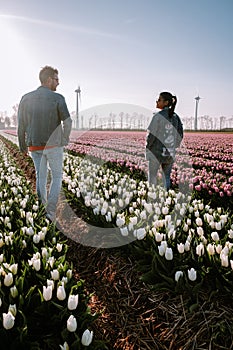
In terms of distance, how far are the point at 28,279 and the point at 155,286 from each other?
1.06m

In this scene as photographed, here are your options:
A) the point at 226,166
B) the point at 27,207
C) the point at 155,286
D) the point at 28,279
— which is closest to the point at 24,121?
the point at 27,207

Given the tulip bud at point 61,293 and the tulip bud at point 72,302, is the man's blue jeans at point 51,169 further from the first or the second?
the tulip bud at point 72,302

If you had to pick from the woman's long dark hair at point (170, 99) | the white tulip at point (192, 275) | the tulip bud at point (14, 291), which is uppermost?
the woman's long dark hair at point (170, 99)

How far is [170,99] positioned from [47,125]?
1858 mm

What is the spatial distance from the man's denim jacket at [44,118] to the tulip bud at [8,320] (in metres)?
3.00

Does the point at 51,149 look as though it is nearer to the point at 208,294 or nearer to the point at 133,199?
the point at 133,199

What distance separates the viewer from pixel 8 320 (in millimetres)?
1913

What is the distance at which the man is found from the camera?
4516 mm

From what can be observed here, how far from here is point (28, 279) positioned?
2.57 m

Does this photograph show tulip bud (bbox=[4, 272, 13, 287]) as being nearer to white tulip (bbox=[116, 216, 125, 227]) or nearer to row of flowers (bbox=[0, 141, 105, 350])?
row of flowers (bbox=[0, 141, 105, 350])

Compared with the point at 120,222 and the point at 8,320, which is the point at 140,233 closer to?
the point at 120,222

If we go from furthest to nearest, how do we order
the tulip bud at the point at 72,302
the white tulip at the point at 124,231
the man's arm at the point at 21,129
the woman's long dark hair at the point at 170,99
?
the woman's long dark hair at the point at 170,99, the man's arm at the point at 21,129, the white tulip at the point at 124,231, the tulip bud at the point at 72,302

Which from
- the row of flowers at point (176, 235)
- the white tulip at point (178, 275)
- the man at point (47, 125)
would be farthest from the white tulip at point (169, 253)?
the man at point (47, 125)

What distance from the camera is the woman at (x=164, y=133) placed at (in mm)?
4906
